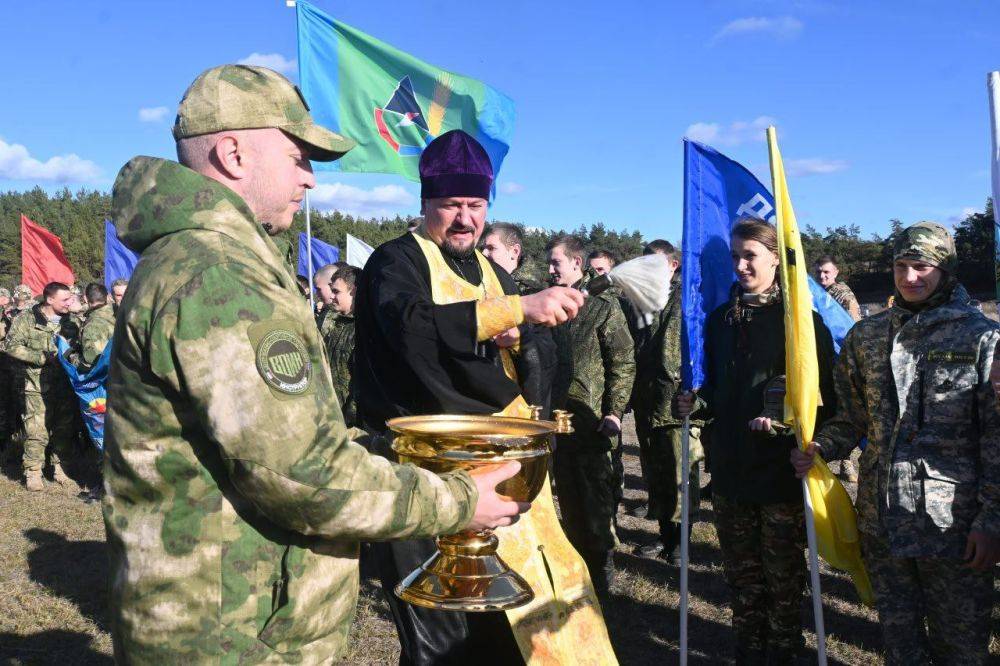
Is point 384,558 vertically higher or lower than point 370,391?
lower

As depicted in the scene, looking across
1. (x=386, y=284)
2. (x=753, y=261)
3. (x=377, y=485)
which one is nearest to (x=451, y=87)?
(x=753, y=261)

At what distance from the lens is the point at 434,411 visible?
3143 mm

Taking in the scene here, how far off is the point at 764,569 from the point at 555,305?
7.65ft

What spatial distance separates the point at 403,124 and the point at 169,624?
271 inches

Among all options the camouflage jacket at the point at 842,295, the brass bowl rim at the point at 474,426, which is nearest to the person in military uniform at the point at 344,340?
the brass bowl rim at the point at 474,426

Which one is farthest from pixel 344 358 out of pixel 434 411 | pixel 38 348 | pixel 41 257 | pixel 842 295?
pixel 41 257

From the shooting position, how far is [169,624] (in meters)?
1.74

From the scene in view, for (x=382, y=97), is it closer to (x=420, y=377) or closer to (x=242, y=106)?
(x=420, y=377)

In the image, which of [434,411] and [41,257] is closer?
[434,411]

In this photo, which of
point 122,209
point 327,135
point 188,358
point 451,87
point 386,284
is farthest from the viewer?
point 451,87

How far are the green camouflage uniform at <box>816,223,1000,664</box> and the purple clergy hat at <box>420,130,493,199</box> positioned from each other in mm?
1822

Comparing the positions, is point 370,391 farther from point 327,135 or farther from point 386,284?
point 327,135

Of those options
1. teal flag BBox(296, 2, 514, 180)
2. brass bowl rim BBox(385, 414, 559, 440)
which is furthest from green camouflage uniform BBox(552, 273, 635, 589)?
brass bowl rim BBox(385, 414, 559, 440)

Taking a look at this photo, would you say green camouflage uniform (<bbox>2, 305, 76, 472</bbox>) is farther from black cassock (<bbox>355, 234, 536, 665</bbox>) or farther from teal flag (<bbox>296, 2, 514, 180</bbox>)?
black cassock (<bbox>355, 234, 536, 665</bbox>)
